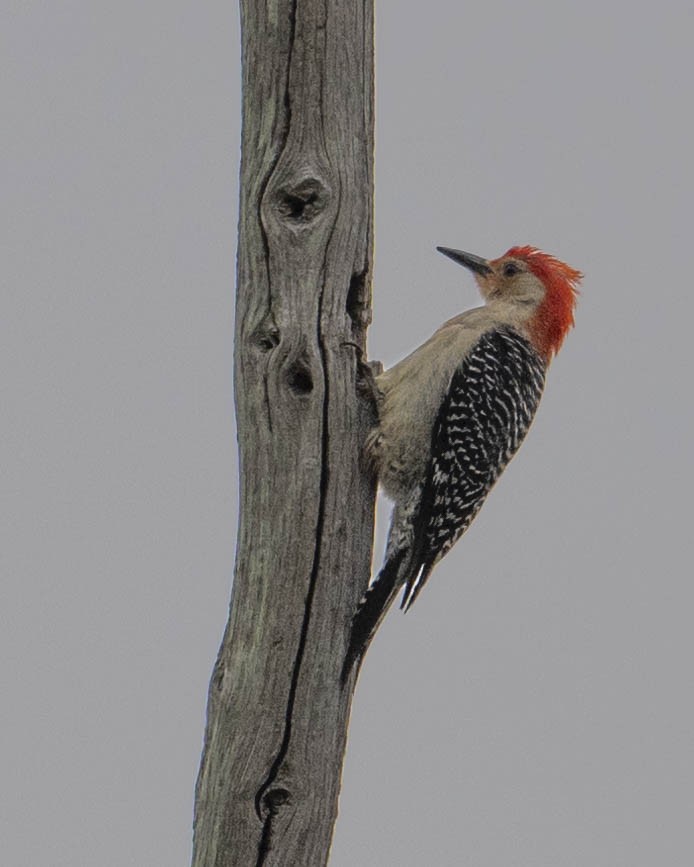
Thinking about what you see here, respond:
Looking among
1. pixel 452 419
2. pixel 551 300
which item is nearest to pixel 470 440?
pixel 452 419

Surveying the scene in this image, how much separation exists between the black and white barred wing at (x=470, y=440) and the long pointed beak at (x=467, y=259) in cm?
74

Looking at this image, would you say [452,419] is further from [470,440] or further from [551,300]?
[551,300]

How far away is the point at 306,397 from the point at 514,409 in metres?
1.64

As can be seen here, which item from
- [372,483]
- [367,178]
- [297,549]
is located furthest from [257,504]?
[367,178]

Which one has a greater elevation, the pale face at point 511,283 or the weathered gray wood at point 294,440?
the pale face at point 511,283

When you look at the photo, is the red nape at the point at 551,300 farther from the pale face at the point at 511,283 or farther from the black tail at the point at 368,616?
the black tail at the point at 368,616

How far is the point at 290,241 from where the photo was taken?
450 centimetres

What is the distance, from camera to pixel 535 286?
6.37 m

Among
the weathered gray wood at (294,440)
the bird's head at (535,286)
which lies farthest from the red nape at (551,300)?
the weathered gray wood at (294,440)

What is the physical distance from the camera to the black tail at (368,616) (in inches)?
174

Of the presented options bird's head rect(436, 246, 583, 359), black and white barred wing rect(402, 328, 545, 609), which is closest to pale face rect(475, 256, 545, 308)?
bird's head rect(436, 246, 583, 359)

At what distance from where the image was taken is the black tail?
4.43 meters

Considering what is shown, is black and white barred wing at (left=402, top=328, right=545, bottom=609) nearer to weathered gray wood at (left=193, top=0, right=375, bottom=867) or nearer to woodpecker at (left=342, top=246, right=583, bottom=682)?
woodpecker at (left=342, top=246, right=583, bottom=682)

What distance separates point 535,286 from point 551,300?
138 mm
